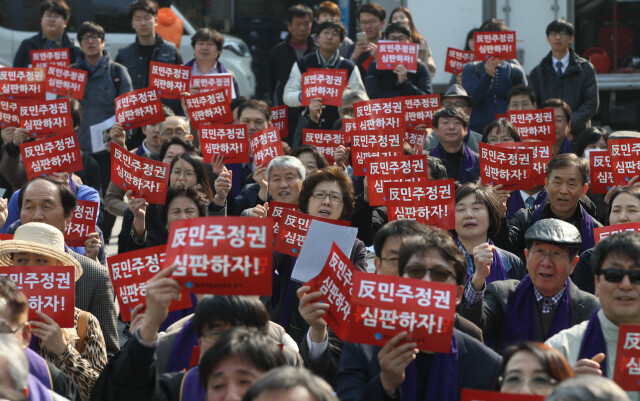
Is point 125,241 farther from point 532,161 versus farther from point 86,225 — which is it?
point 532,161

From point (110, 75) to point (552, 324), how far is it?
6.64 m

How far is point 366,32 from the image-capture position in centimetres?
1156

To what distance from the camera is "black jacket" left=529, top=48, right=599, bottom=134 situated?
11.1m

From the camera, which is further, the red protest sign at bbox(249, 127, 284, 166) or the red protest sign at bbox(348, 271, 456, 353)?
the red protest sign at bbox(249, 127, 284, 166)

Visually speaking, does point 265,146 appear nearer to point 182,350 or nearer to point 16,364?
point 182,350

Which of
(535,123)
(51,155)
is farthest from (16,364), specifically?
(535,123)

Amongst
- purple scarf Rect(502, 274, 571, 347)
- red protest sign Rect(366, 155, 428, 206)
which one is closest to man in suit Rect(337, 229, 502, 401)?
purple scarf Rect(502, 274, 571, 347)

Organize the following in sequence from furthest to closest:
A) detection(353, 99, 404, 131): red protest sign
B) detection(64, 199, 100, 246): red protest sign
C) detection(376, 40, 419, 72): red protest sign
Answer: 1. detection(376, 40, 419, 72): red protest sign
2. detection(353, 99, 404, 131): red protest sign
3. detection(64, 199, 100, 246): red protest sign

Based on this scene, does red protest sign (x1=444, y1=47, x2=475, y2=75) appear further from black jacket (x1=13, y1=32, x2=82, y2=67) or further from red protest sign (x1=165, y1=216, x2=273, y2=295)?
red protest sign (x1=165, y1=216, x2=273, y2=295)

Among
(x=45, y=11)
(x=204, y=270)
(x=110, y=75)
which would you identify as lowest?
(x=204, y=270)

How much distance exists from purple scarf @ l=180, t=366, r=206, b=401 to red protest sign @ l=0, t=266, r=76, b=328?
1251mm

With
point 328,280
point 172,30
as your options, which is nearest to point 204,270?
point 328,280

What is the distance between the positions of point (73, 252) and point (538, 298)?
2657 millimetres

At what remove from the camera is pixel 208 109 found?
383 inches
